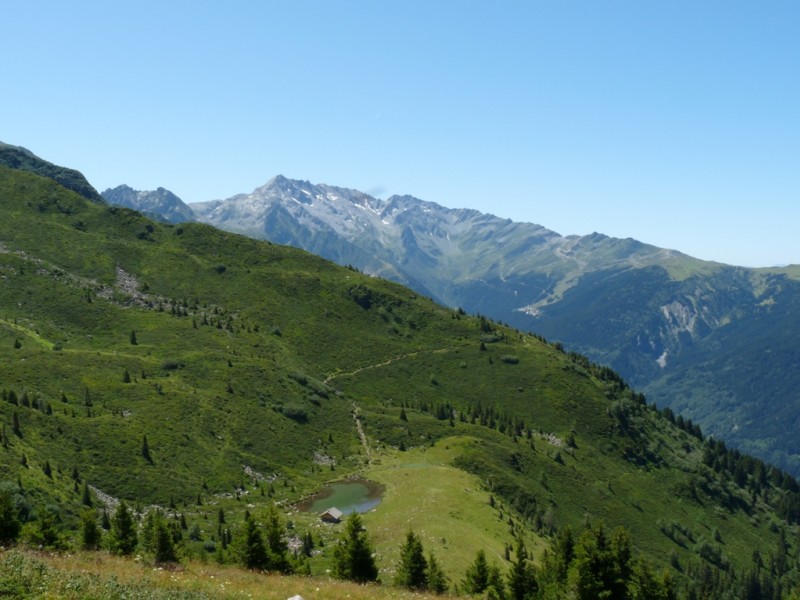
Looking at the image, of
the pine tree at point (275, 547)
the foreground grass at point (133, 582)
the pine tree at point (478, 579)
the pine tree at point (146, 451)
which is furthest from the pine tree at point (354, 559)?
the pine tree at point (146, 451)

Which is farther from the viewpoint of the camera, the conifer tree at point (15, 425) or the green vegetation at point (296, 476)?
the conifer tree at point (15, 425)

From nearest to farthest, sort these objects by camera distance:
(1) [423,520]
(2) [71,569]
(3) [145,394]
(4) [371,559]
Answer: (2) [71,569]
(4) [371,559]
(1) [423,520]
(3) [145,394]

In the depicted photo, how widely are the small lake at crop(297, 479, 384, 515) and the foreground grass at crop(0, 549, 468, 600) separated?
235 feet

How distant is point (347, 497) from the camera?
118250mm

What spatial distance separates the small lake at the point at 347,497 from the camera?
4375 inches

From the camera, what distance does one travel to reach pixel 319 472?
437 ft

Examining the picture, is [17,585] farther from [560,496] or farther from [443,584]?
[560,496]

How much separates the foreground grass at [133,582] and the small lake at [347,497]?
71641 mm

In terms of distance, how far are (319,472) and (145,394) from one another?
42.4 metres

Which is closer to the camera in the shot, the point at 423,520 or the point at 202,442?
the point at 423,520

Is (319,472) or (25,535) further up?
(25,535)

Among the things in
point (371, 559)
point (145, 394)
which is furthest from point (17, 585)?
point (145, 394)

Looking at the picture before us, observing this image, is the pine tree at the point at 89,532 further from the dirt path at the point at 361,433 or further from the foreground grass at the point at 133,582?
the dirt path at the point at 361,433

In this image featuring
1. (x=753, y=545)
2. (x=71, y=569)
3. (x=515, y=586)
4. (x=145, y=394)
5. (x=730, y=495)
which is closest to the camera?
(x=71, y=569)
